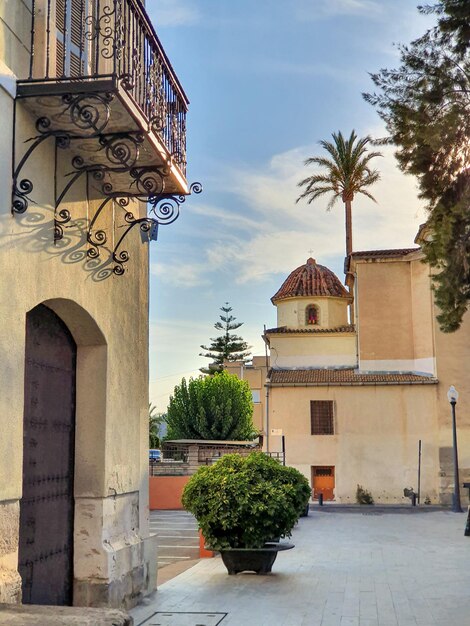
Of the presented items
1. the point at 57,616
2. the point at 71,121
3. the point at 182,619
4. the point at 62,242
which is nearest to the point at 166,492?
the point at 182,619

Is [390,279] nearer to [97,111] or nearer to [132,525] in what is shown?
[132,525]

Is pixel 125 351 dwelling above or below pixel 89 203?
below

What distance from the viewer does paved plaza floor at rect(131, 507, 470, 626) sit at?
7.98 m

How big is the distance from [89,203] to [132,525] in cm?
371

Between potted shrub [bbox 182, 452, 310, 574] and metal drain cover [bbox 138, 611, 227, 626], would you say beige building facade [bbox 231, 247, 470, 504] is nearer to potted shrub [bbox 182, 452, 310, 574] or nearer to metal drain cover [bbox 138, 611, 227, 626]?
potted shrub [bbox 182, 452, 310, 574]

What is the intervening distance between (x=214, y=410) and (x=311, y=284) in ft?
30.1

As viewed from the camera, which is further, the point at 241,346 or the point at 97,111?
the point at 241,346

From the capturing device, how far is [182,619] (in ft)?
25.8

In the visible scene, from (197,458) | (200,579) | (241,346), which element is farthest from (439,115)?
(241,346)

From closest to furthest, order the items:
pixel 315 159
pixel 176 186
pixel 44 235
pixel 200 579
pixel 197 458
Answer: pixel 44 235, pixel 176 186, pixel 200 579, pixel 197 458, pixel 315 159

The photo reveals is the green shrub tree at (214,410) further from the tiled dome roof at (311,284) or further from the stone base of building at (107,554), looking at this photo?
the stone base of building at (107,554)

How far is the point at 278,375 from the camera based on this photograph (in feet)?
112

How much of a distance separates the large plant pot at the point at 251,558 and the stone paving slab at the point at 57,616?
19.9 feet

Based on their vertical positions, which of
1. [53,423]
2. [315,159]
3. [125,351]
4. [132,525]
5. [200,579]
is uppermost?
[315,159]
